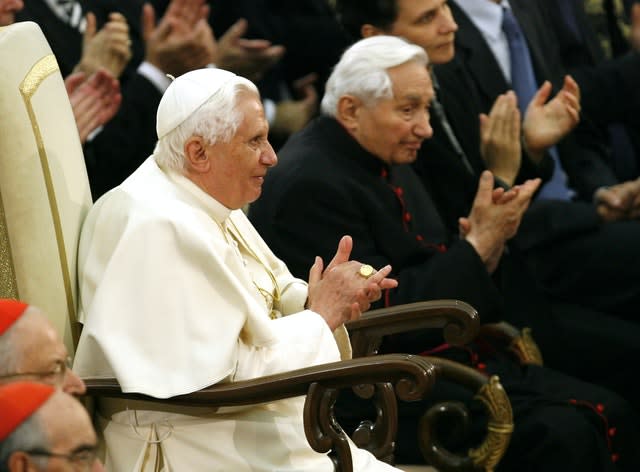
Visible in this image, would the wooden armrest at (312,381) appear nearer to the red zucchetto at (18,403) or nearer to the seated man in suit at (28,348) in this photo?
the seated man in suit at (28,348)

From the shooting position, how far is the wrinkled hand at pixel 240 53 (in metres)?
5.36

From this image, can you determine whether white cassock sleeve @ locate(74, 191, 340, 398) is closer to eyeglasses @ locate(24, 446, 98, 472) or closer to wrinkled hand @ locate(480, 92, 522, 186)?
eyeglasses @ locate(24, 446, 98, 472)

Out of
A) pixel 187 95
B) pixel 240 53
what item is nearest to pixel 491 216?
pixel 187 95

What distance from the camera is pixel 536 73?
568 cm

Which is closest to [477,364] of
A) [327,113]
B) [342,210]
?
[342,210]

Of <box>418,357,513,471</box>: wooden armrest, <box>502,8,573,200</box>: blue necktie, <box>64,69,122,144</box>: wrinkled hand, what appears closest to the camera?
<box>418,357,513,471</box>: wooden armrest

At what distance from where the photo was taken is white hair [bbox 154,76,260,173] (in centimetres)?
314

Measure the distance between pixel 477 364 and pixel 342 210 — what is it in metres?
0.70

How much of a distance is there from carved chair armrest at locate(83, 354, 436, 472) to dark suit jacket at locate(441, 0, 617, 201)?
8.01 feet

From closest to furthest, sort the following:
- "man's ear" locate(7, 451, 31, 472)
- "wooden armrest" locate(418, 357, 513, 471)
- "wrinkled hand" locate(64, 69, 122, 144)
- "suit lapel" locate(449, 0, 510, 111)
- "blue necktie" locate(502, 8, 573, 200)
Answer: "man's ear" locate(7, 451, 31, 472) → "wooden armrest" locate(418, 357, 513, 471) → "wrinkled hand" locate(64, 69, 122, 144) → "suit lapel" locate(449, 0, 510, 111) → "blue necktie" locate(502, 8, 573, 200)

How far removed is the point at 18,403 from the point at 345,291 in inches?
51.1

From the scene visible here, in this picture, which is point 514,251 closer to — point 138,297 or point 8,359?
point 138,297

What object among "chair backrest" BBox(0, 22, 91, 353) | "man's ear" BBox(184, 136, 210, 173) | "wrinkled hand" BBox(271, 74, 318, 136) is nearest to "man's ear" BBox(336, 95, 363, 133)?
"man's ear" BBox(184, 136, 210, 173)

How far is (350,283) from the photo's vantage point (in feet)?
10.7
